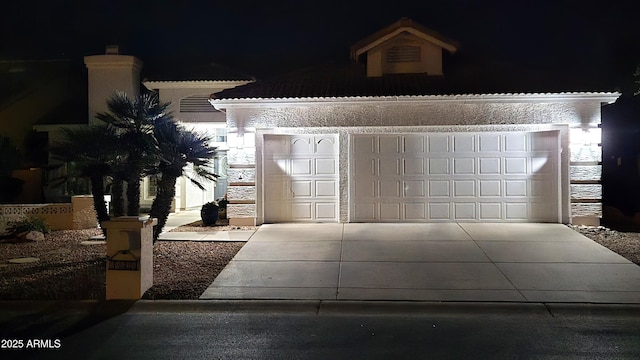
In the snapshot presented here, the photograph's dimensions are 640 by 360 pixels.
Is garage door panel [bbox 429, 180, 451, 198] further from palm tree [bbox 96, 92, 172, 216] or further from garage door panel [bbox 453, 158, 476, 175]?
palm tree [bbox 96, 92, 172, 216]

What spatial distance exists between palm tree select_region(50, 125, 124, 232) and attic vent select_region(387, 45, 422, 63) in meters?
7.88

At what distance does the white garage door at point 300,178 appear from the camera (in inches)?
513

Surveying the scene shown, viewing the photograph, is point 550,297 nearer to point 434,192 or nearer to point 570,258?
point 570,258

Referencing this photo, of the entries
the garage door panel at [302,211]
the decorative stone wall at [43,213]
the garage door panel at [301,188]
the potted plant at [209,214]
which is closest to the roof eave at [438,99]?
the garage door panel at [301,188]

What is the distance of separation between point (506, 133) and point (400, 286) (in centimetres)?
647

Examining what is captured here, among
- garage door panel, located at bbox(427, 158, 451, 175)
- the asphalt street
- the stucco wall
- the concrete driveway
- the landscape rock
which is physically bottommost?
the asphalt street

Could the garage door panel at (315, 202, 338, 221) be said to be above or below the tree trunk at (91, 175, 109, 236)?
below

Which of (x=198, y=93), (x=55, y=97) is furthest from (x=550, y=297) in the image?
(x=55, y=97)

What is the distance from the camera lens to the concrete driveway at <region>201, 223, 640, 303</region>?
292 inches

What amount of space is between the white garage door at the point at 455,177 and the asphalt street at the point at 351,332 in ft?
20.0

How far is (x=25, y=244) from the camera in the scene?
37.4 ft

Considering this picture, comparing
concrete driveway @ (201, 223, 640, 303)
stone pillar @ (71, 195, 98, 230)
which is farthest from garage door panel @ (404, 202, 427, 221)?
stone pillar @ (71, 195, 98, 230)

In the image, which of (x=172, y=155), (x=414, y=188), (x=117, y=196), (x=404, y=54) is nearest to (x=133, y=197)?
(x=117, y=196)

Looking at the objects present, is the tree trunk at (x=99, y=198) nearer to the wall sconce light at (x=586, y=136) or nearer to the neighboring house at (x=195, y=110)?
the neighboring house at (x=195, y=110)
